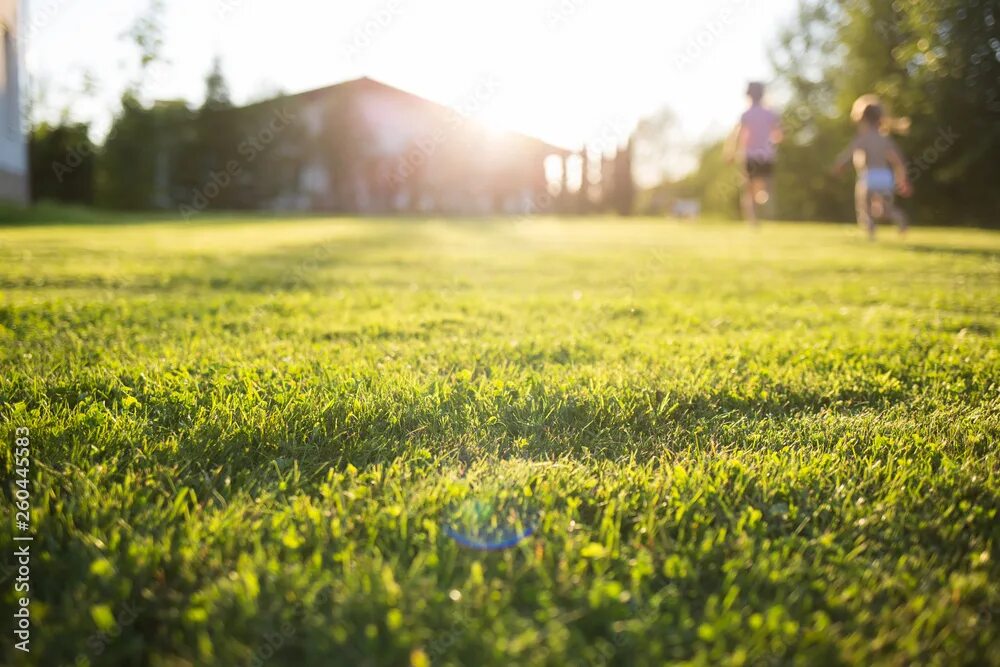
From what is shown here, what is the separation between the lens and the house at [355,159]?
99.1ft

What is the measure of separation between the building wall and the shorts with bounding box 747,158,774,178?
20.7 metres

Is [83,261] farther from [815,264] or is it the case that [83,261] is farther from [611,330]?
[815,264]

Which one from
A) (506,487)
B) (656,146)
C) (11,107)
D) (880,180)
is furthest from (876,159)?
(656,146)

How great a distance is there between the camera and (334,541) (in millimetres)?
1631

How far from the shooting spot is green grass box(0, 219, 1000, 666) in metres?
1.36

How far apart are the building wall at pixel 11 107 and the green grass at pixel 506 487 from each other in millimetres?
19790

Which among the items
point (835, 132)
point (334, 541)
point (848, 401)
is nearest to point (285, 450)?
point (334, 541)

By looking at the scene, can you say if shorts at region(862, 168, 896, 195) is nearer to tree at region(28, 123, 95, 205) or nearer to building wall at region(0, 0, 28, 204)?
building wall at region(0, 0, 28, 204)

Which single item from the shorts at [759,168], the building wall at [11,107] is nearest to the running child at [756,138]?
the shorts at [759,168]

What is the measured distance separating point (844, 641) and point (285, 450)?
5.61 ft

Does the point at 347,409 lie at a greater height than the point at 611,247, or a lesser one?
lesser

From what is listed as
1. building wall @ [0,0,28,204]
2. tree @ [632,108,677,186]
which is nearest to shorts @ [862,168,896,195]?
building wall @ [0,0,28,204]

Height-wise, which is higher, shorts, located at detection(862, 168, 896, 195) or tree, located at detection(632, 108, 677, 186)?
tree, located at detection(632, 108, 677, 186)

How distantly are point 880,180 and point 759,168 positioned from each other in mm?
2806
